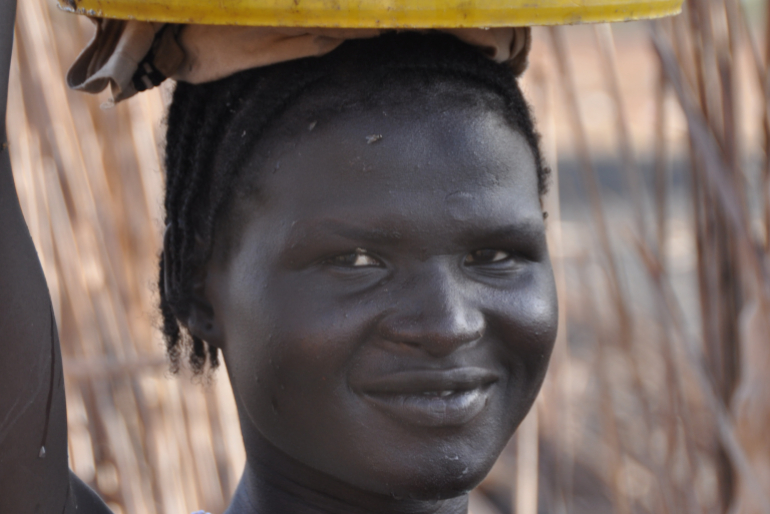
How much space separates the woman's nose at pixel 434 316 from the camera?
42.1 inches

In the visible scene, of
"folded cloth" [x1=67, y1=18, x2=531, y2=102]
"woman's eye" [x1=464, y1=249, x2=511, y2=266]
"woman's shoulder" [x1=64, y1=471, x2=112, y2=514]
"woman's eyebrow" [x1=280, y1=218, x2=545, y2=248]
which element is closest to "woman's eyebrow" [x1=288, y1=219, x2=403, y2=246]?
"woman's eyebrow" [x1=280, y1=218, x2=545, y2=248]

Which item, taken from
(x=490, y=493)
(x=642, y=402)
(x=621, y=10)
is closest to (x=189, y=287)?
(x=621, y=10)

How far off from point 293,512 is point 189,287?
0.37m

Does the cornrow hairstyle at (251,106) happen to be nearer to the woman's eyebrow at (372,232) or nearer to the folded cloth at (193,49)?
the folded cloth at (193,49)

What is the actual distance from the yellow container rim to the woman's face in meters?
0.17

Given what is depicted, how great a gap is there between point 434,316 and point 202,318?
0.41 meters

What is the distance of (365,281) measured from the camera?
3.65 ft

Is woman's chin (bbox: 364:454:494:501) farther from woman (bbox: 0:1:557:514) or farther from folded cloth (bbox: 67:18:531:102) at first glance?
folded cloth (bbox: 67:18:531:102)

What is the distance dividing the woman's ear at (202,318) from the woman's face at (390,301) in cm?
12

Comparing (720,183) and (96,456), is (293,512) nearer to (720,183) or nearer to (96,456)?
(720,183)

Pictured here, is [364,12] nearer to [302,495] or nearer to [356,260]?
[356,260]

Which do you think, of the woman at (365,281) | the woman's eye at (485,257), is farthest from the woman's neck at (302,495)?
the woman's eye at (485,257)

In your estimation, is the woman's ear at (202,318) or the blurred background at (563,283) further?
the blurred background at (563,283)

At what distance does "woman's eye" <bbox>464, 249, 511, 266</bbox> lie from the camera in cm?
117
